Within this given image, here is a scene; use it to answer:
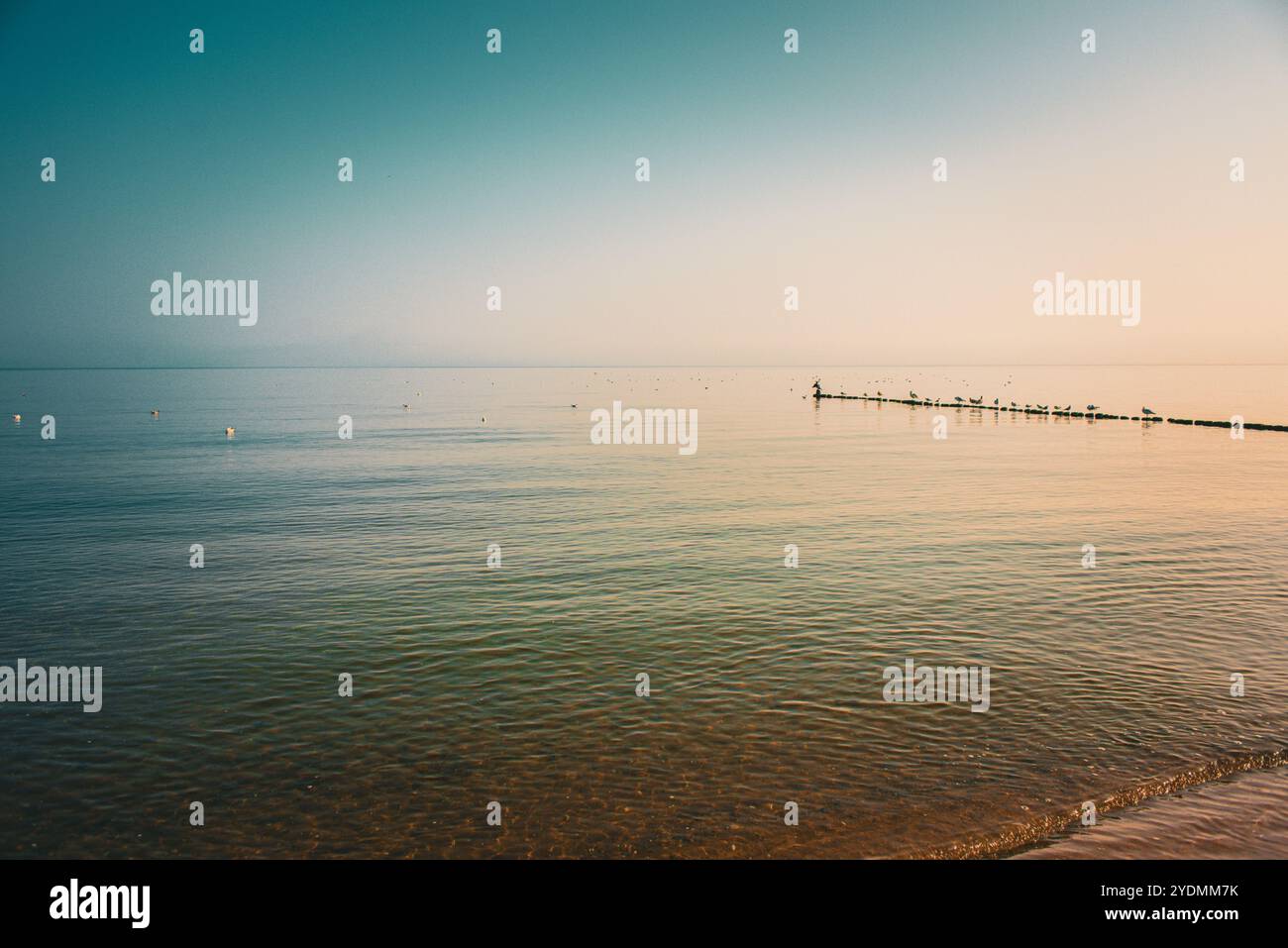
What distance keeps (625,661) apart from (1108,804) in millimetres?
12405

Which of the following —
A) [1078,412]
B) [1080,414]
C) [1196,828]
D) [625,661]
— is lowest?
[1196,828]

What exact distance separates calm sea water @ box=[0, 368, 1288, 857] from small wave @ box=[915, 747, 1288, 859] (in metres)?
0.09

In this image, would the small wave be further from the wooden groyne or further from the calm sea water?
the wooden groyne

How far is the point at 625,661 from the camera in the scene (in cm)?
2373

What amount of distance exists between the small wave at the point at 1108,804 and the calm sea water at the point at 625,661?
88 mm

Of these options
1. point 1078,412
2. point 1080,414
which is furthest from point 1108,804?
point 1078,412

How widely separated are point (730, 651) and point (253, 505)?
3751cm

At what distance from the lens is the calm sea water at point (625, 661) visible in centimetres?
1555

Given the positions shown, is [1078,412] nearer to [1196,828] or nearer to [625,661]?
[625,661]

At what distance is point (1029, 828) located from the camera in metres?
14.7

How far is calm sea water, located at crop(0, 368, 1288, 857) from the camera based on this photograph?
1555 cm

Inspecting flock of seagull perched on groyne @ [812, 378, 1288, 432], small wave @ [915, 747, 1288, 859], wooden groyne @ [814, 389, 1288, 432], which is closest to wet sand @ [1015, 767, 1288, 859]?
small wave @ [915, 747, 1288, 859]

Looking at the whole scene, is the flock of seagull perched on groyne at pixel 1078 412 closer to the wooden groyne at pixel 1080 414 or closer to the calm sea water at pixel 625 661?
the wooden groyne at pixel 1080 414
